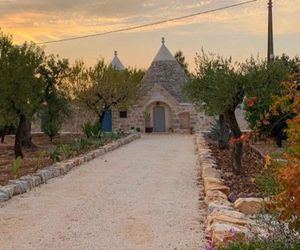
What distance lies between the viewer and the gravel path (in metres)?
6.49

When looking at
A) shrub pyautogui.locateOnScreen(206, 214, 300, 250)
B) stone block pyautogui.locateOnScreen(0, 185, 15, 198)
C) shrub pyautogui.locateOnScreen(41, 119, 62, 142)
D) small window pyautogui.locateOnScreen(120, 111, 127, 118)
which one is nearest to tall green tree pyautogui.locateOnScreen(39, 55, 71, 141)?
shrub pyautogui.locateOnScreen(41, 119, 62, 142)

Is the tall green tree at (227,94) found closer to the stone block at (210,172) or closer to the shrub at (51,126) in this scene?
the stone block at (210,172)

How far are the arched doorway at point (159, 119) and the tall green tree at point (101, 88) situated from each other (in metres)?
5.30

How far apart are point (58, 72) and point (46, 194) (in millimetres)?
15295

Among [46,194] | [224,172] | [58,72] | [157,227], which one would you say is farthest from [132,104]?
[157,227]

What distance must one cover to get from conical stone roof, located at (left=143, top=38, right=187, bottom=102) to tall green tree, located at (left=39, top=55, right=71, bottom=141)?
40.4 ft

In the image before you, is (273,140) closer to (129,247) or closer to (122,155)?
(122,155)

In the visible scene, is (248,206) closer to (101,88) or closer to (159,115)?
(101,88)

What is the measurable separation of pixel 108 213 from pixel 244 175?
5.19 meters

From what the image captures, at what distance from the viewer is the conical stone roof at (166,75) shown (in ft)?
121

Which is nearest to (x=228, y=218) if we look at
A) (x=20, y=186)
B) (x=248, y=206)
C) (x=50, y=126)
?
(x=248, y=206)

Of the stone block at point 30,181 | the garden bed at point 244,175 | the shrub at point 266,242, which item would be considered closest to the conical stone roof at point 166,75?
the garden bed at point 244,175

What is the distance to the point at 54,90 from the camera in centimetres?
2431

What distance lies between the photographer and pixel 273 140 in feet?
71.4
